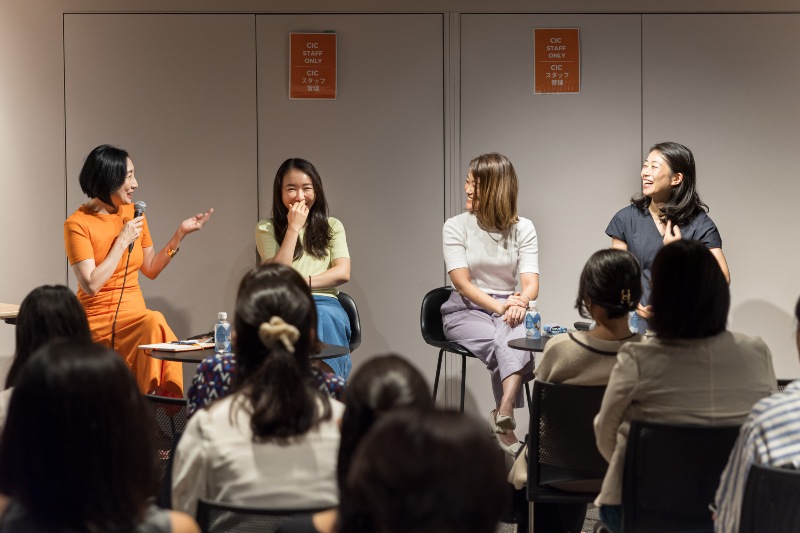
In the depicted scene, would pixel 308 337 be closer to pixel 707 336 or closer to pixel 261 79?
pixel 707 336

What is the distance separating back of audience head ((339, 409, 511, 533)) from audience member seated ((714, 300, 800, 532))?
1.05 meters

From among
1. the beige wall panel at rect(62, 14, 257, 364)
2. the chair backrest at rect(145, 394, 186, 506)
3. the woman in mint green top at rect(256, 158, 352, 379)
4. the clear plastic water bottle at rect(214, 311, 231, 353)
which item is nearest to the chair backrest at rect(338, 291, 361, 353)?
the woman in mint green top at rect(256, 158, 352, 379)

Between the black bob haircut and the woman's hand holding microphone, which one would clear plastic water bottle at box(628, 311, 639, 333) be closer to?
the woman's hand holding microphone

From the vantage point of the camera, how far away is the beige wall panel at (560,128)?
5188mm

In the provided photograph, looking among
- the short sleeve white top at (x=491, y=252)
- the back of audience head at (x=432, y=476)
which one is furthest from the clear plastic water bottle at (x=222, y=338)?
the back of audience head at (x=432, y=476)

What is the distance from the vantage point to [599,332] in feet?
9.42

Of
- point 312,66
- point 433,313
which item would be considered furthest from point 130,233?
point 433,313

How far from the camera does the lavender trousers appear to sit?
4359 mm

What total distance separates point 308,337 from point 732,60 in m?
4.03

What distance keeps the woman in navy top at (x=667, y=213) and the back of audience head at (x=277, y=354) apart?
2.90 meters

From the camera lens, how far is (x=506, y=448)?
159 inches

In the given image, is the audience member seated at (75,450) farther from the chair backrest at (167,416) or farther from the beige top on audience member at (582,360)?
the beige top on audience member at (582,360)

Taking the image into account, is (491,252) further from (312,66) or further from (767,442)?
(767,442)

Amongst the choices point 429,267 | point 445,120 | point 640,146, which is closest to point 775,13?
point 640,146
